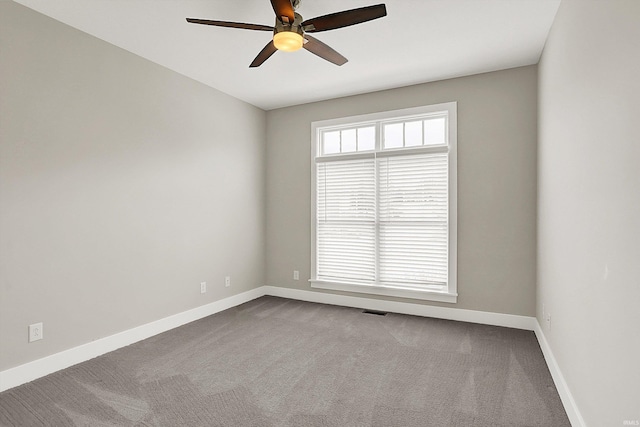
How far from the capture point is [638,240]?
123 cm

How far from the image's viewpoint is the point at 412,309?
4.17 m

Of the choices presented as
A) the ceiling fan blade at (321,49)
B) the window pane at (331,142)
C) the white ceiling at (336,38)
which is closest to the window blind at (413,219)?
the window pane at (331,142)

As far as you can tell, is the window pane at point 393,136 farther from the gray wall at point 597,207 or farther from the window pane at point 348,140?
the gray wall at point 597,207

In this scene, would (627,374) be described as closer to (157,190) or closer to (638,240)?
(638,240)

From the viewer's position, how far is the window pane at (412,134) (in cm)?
419

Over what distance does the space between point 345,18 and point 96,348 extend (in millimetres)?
3265

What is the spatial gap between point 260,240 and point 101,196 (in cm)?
236

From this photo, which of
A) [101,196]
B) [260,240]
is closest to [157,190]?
[101,196]

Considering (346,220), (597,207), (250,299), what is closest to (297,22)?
(597,207)

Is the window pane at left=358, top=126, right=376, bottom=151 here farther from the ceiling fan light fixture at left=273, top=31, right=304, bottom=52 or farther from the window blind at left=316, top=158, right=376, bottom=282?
the ceiling fan light fixture at left=273, top=31, right=304, bottom=52

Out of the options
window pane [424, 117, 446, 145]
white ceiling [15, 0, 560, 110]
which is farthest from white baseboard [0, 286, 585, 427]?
white ceiling [15, 0, 560, 110]

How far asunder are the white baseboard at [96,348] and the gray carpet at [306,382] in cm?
8

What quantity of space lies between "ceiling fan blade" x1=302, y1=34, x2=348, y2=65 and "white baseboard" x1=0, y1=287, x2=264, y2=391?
2986 millimetres

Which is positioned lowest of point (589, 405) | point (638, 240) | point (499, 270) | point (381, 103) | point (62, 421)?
point (62, 421)
